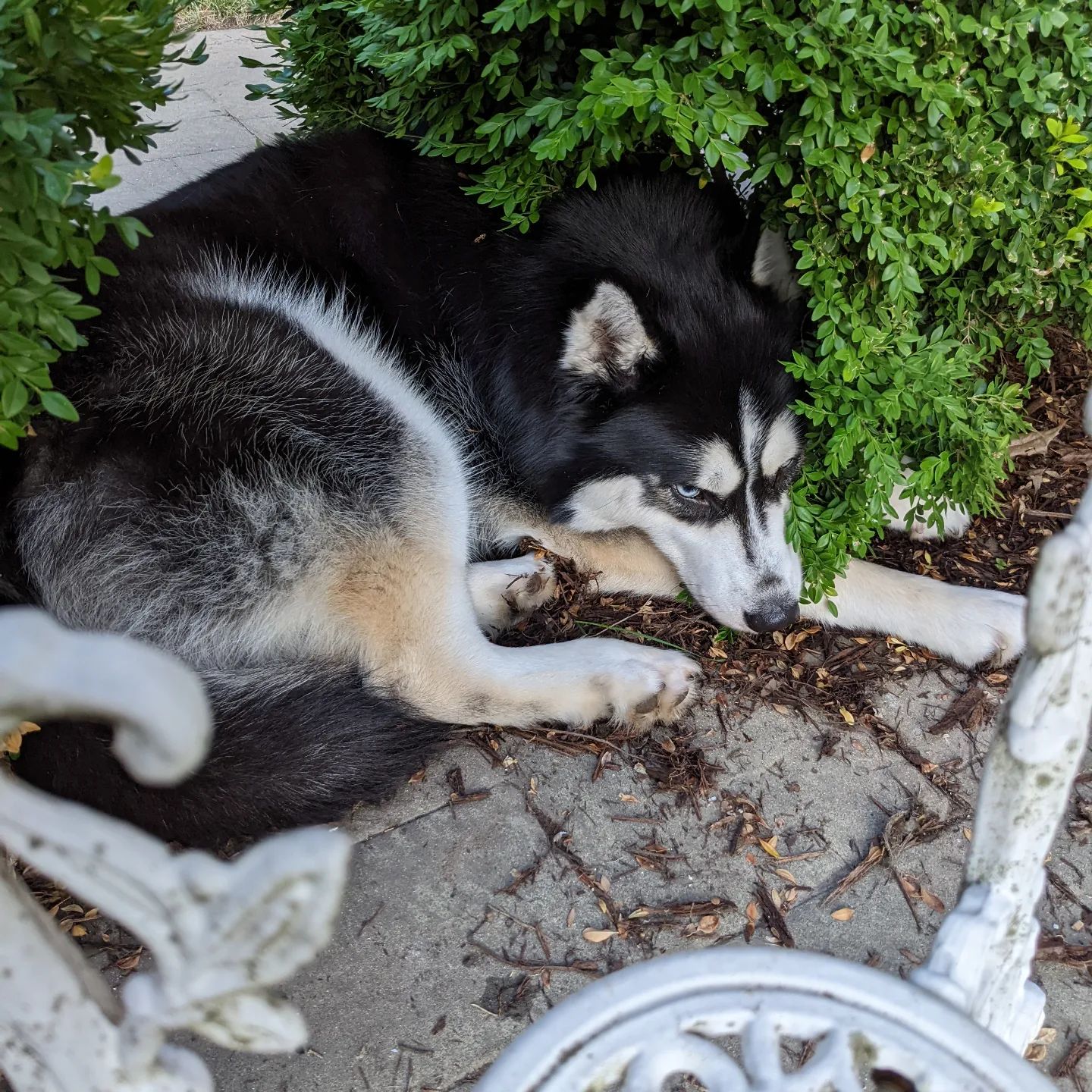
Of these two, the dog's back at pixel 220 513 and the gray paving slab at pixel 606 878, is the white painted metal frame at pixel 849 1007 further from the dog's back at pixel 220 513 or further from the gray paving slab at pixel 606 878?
the dog's back at pixel 220 513

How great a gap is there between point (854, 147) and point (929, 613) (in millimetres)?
1195

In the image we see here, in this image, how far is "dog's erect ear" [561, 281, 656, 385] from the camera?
2.36 metres

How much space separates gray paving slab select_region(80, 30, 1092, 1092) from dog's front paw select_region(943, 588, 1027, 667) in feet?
0.25

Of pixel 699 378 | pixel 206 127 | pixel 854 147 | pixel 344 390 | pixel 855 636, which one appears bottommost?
pixel 206 127

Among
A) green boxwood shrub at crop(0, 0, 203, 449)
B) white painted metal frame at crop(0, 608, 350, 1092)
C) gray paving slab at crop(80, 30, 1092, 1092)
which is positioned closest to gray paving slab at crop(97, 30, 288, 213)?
green boxwood shrub at crop(0, 0, 203, 449)

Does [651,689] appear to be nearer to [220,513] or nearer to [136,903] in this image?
[220,513]

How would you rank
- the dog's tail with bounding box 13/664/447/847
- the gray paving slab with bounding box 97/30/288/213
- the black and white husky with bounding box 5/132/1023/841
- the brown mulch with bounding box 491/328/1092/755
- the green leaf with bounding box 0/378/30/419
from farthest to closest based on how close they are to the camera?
1. the gray paving slab with bounding box 97/30/288/213
2. the brown mulch with bounding box 491/328/1092/755
3. the black and white husky with bounding box 5/132/1023/841
4. the dog's tail with bounding box 13/664/447/847
5. the green leaf with bounding box 0/378/30/419

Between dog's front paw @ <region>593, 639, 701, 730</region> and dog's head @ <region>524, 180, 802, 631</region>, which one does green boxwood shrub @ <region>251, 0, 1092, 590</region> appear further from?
dog's front paw @ <region>593, 639, 701, 730</region>

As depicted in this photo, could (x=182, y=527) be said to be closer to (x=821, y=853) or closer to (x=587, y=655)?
(x=587, y=655)

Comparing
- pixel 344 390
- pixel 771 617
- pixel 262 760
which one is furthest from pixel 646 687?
pixel 344 390

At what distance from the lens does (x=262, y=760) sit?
2016mm

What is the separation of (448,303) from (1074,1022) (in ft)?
7.24

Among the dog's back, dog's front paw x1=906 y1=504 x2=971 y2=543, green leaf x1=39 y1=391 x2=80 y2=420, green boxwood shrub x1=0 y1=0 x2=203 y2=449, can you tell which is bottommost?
dog's front paw x1=906 y1=504 x2=971 y2=543

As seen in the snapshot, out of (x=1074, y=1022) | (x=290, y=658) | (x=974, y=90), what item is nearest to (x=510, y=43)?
(x=974, y=90)
